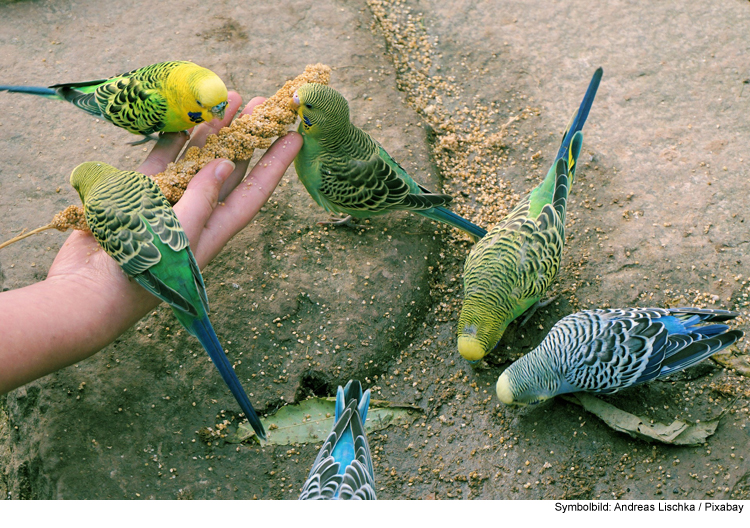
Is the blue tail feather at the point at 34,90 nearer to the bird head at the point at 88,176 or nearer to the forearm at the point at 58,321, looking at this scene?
the bird head at the point at 88,176

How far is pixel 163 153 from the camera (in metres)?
4.21

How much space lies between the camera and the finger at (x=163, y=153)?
4.11m

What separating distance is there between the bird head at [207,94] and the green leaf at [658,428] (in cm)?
291

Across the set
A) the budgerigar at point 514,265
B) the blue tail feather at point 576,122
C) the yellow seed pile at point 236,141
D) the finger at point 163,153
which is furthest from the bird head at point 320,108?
the blue tail feather at point 576,122

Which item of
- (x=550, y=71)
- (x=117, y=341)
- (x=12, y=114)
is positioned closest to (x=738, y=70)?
(x=550, y=71)

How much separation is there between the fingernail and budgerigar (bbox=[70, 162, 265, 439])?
408 mm

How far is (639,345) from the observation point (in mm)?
3383

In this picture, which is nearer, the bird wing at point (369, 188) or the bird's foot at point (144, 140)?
the bird wing at point (369, 188)

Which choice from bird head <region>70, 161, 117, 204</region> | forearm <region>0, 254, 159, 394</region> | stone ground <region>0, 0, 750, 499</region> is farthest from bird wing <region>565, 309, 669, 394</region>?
bird head <region>70, 161, 117, 204</region>

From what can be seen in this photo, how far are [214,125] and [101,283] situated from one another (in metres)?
1.48

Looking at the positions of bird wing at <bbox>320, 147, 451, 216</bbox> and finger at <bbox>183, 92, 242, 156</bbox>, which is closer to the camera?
bird wing at <bbox>320, 147, 451, 216</bbox>

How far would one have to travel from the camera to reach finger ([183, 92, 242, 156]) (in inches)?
166

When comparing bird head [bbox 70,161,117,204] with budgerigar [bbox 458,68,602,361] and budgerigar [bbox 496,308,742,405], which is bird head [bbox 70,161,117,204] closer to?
budgerigar [bbox 458,68,602,361]

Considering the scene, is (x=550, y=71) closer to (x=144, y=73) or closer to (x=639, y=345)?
(x=639, y=345)
